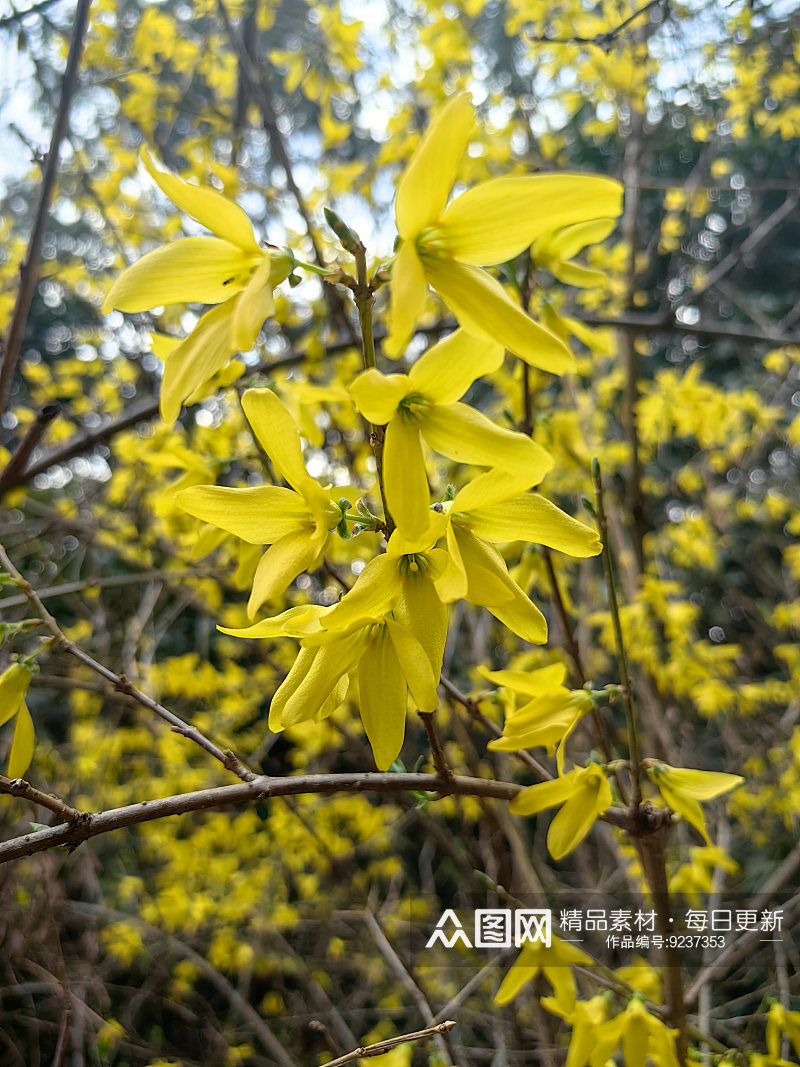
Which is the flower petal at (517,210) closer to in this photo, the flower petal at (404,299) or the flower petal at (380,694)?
the flower petal at (404,299)

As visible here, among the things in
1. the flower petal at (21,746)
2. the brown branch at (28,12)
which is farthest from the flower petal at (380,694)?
the brown branch at (28,12)

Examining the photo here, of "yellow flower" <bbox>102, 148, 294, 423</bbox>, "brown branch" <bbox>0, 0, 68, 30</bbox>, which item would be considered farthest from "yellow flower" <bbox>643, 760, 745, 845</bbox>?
"brown branch" <bbox>0, 0, 68, 30</bbox>

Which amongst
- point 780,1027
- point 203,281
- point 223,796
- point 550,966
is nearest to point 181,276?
point 203,281

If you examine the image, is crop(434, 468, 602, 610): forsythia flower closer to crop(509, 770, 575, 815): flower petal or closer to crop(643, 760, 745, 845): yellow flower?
crop(509, 770, 575, 815): flower petal

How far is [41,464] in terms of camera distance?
157 cm

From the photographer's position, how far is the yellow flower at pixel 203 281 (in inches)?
23.4

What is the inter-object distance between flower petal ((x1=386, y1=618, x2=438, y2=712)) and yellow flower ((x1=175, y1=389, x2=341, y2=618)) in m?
0.11

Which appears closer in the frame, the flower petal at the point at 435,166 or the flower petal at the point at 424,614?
the flower petal at the point at 435,166

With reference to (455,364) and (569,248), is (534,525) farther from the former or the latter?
(569,248)

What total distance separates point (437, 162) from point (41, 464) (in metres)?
1.37

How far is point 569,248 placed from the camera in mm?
1015

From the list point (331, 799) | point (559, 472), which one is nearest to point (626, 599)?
point (559, 472)

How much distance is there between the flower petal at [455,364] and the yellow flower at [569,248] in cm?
47

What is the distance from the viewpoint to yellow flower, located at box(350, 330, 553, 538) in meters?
0.55
